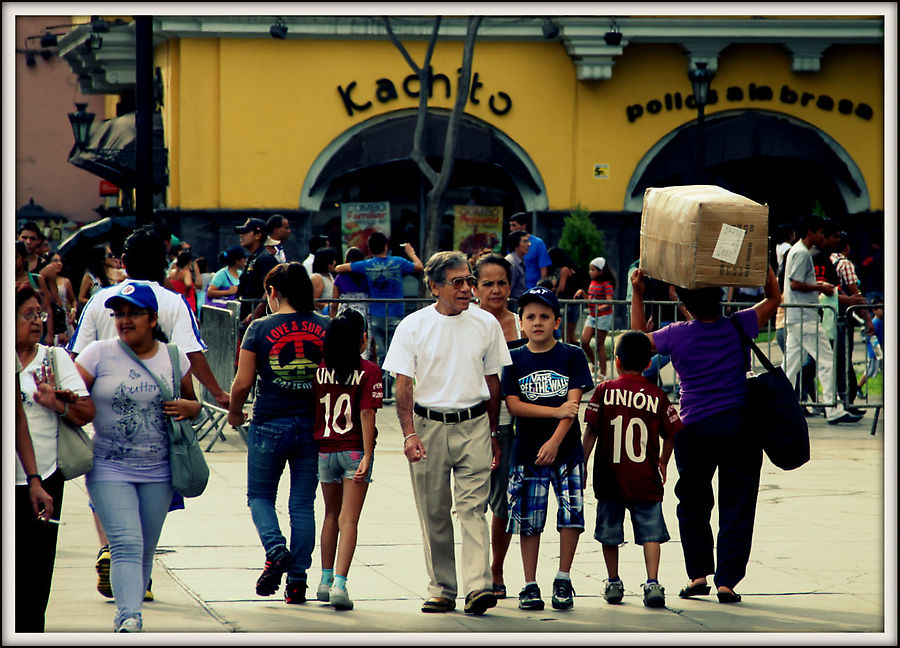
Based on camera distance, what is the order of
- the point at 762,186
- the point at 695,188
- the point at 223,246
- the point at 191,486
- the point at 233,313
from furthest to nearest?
1. the point at 762,186
2. the point at 223,246
3. the point at 233,313
4. the point at 695,188
5. the point at 191,486

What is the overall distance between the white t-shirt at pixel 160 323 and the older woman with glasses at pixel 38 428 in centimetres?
119

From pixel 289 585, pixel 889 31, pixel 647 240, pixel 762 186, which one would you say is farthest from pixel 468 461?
pixel 762 186

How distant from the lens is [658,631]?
6145 millimetres

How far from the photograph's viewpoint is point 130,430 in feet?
19.6

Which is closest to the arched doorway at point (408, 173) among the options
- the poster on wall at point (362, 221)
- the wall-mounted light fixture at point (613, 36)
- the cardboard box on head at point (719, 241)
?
the poster on wall at point (362, 221)

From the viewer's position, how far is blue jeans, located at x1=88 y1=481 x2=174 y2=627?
5.83 meters

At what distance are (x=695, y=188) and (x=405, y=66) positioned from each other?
685 inches

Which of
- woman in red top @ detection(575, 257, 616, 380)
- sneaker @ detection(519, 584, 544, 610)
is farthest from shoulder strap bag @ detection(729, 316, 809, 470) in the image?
woman in red top @ detection(575, 257, 616, 380)

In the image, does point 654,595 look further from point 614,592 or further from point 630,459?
point 630,459

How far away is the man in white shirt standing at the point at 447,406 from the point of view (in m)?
6.63

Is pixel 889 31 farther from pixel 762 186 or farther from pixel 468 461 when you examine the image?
pixel 762 186

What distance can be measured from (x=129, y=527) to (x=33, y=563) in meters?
0.47

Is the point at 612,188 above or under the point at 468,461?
Result: above

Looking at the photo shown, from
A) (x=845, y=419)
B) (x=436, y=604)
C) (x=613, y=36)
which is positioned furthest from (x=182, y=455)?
(x=613, y=36)
